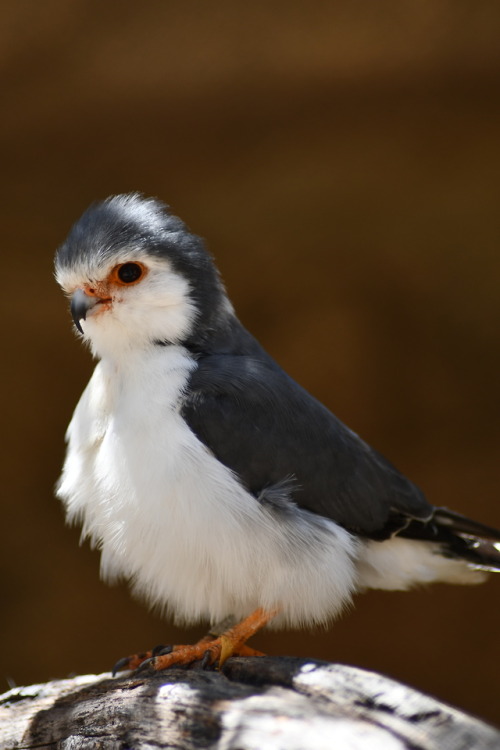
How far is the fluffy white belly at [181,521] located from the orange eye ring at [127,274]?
0.79 feet

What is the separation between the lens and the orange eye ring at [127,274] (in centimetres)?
276

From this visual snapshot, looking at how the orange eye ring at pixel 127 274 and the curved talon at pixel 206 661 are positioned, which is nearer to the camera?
the curved talon at pixel 206 661

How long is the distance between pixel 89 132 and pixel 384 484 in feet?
8.81

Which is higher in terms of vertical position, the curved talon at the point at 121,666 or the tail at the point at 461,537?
the tail at the point at 461,537

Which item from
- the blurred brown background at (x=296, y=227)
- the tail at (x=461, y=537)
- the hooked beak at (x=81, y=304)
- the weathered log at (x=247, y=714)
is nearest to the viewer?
the weathered log at (x=247, y=714)

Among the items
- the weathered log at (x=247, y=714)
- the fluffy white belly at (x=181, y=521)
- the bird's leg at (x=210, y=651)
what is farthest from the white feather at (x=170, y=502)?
the weathered log at (x=247, y=714)

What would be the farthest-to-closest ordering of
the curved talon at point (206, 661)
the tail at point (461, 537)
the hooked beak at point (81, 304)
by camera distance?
1. the tail at point (461, 537)
2. the hooked beak at point (81, 304)
3. the curved talon at point (206, 661)

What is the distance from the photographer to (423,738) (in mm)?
1886

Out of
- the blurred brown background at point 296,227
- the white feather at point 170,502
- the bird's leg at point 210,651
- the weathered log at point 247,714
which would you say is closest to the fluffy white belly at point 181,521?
the white feather at point 170,502

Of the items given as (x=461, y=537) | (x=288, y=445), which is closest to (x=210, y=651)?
(x=288, y=445)

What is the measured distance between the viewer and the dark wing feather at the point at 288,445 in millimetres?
→ 2672

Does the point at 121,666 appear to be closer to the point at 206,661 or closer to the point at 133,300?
the point at 206,661

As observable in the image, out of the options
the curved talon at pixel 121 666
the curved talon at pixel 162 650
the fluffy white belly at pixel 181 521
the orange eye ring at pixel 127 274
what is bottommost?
the curved talon at pixel 121 666

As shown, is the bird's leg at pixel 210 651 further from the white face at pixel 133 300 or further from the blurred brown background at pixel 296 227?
the blurred brown background at pixel 296 227
